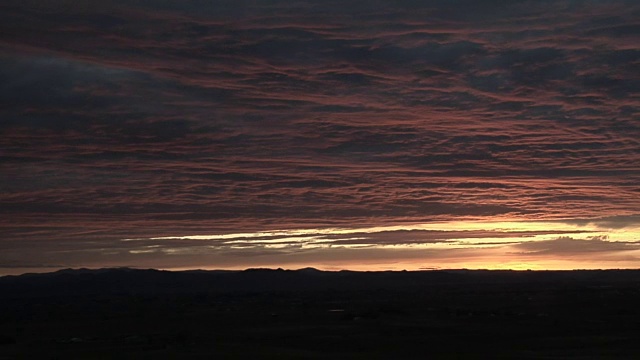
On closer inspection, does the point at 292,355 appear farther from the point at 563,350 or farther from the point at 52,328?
the point at 52,328

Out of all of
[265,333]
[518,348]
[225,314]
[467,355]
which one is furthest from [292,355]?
[225,314]

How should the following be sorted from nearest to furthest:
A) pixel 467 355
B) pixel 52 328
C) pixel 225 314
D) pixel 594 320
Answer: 1. pixel 467 355
2. pixel 594 320
3. pixel 52 328
4. pixel 225 314

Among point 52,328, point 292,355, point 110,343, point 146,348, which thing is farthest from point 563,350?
point 52,328

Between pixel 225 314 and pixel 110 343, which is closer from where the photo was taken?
pixel 110 343

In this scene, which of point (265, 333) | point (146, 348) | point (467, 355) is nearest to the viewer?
point (467, 355)

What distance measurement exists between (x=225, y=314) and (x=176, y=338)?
1157 inches

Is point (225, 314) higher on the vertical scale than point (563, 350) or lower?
higher

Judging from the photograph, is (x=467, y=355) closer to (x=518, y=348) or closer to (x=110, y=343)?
(x=518, y=348)

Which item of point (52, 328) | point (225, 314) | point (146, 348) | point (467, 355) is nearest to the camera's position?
point (467, 355)

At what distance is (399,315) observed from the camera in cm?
7325

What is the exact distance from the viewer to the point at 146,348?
45.8 m

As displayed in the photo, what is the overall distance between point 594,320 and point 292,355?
2934 centimetres

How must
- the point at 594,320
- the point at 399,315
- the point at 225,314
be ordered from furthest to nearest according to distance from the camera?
the point at 225,314, the point at 399,315, the point at 594,320

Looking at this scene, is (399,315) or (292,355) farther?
(399,315)
